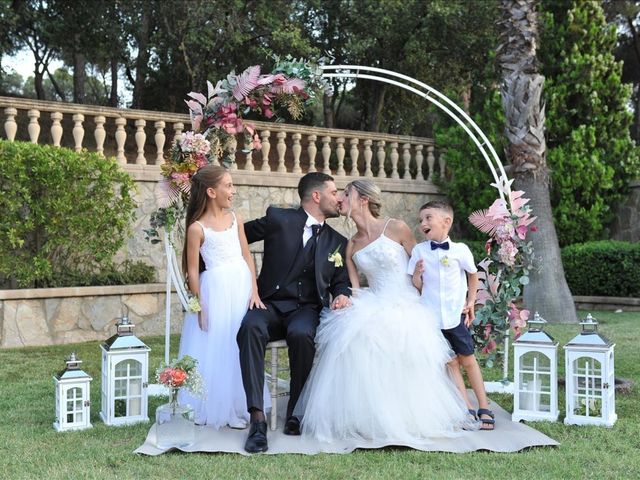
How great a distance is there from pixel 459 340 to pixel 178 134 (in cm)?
460

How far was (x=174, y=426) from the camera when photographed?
375 cm

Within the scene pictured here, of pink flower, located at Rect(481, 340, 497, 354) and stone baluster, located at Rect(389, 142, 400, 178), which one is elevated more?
stone baluster, located at Rect(389, 142, 400, 178)

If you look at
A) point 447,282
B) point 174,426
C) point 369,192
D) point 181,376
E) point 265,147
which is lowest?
point 174,426

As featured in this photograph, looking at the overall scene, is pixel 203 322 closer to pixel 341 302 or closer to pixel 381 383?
pixel 341 302

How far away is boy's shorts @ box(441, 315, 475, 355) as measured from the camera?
4.30 m

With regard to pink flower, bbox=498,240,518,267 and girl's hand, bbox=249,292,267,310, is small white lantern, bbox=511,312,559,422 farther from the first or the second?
girl's hand, bbox=249,292,267,310

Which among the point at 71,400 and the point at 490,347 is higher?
the point at 490,347

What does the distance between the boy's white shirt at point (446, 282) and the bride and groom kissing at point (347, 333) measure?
0.13 meters

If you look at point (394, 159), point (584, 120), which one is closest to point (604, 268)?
point (584, 120)

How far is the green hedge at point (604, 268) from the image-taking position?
9875 mm

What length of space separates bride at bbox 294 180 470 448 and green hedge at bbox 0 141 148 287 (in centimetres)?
438

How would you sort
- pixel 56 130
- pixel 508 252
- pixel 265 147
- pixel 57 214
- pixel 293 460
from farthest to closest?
pixel 265 147, pixel 56 130, pixel 57 214, pixel 508 252, pixel 293 460

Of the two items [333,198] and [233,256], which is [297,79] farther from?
[233,256]

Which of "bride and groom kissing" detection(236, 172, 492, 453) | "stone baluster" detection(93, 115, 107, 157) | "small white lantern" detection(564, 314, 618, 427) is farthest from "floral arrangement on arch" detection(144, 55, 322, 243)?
"stone baluster" detection(93, 115, 107, 157)
